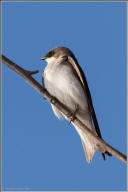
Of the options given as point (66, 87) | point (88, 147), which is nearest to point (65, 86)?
point (66, 87)

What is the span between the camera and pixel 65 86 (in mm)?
5148

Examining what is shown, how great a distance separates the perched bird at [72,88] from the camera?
5.12m

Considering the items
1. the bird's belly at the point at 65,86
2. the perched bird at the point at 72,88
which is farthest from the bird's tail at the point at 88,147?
the bird's belly at the point at 65,86

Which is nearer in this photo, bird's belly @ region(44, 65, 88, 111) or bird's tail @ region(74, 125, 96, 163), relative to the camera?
bird's tail @ region(74, 125, 96, 163)

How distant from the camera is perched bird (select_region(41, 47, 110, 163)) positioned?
5.12 meters

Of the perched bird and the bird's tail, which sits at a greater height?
the perched bird

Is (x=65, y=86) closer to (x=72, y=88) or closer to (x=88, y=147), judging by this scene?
(x=72, y=88)

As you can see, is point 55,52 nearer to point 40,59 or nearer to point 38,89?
point 40,59

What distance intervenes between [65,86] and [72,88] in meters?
0.11

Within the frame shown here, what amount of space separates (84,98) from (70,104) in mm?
230

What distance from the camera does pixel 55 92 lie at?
17.1 feet

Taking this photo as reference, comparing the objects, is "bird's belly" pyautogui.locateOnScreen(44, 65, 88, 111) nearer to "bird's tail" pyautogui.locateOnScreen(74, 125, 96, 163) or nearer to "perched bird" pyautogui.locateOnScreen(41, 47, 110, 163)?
"perched bird" pyautogui.locateOnScreen(41, 47, 110, 163)

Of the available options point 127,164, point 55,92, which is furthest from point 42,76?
point 127,164

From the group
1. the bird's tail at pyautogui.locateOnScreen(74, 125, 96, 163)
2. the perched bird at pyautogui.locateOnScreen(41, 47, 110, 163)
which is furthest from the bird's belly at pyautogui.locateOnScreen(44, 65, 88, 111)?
the bird's tail at pyautogui.locateOnScreen(74, 125, 96, 163)
